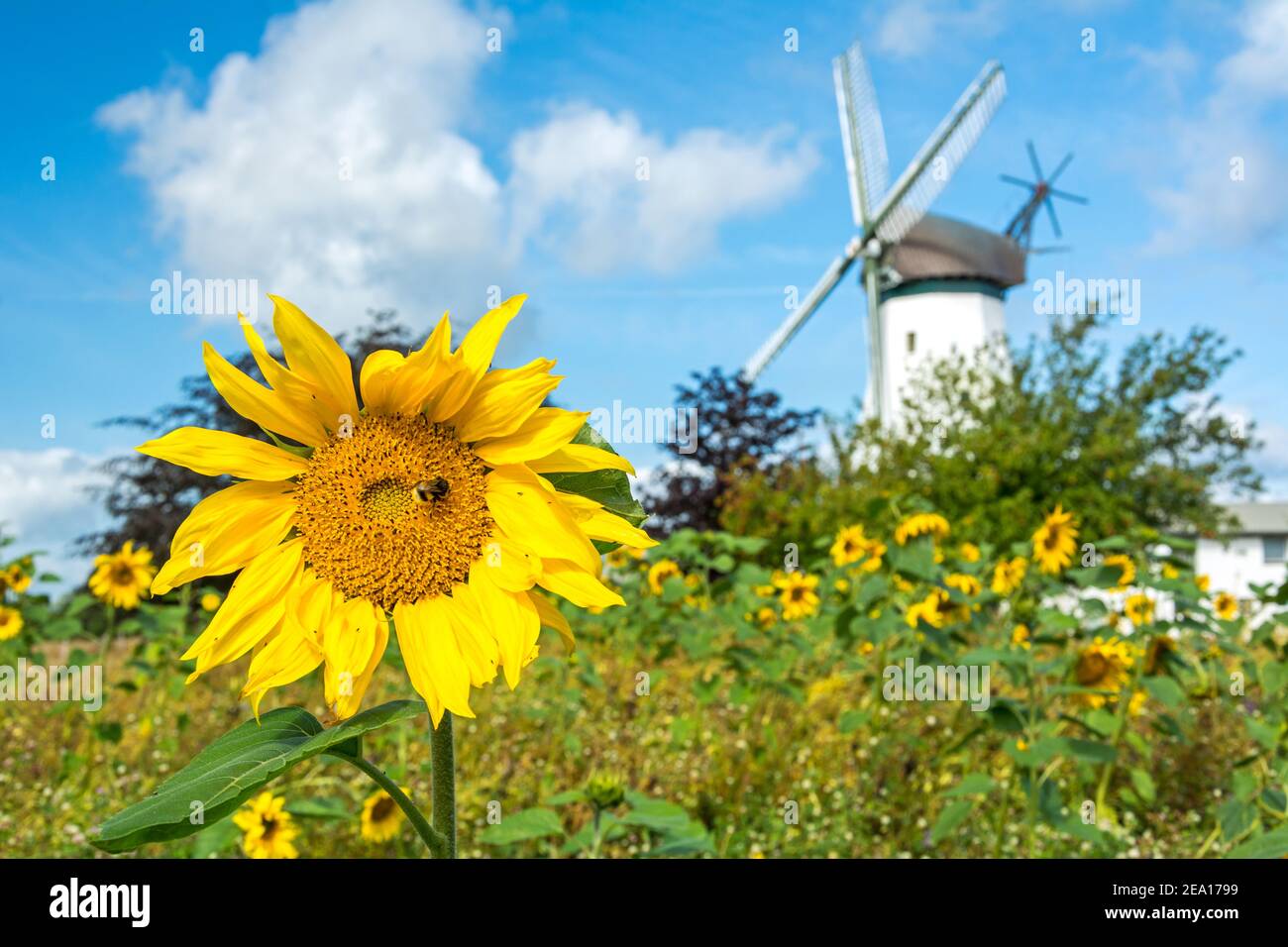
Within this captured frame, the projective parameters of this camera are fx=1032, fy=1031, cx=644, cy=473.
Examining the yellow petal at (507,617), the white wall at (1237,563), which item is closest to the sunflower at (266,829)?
the yellow petal at (507,617)

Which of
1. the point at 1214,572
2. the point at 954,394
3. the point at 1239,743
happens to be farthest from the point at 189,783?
Answer: the point at 1214,572

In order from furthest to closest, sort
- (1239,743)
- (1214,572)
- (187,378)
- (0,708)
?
(1214,572)
(187,378)
(0,708)
(1239,743)

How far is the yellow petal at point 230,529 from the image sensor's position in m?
1.06

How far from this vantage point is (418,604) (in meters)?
1.08

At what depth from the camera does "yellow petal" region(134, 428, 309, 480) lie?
1.07m

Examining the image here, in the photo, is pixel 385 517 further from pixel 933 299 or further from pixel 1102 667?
pixel 933 299

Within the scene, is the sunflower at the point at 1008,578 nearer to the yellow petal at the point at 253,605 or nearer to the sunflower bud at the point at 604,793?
the sunflower bud at the point at 604,793

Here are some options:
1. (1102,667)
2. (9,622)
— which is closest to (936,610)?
(1102,667)

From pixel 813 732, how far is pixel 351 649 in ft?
16.8

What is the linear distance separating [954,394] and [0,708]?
1704 cm

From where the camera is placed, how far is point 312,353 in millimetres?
1071

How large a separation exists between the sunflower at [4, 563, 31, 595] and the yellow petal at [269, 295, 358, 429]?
16.4 ft
